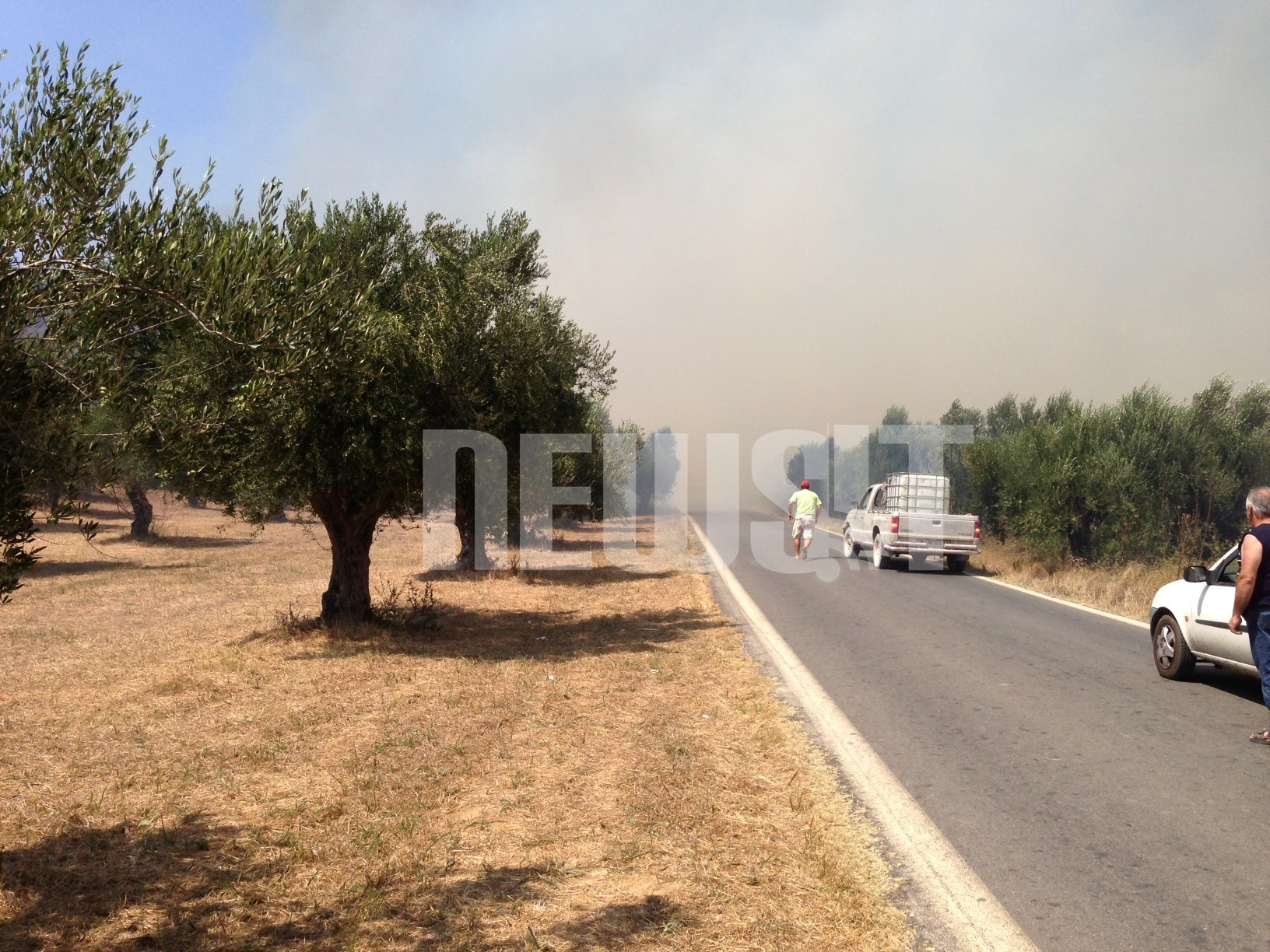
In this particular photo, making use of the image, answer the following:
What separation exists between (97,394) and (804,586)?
50.7 ft

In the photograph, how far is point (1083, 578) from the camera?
20.2 metres

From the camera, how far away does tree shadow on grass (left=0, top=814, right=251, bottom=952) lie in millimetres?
4551

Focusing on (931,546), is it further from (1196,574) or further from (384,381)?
(384,381)

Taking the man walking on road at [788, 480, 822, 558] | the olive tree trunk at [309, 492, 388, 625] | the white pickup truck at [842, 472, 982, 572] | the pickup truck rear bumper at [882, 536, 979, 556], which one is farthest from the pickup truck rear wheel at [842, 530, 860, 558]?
the olive tree trunk at [309, 492, 388, 625]

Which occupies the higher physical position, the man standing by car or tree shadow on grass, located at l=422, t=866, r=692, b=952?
the man standing by car

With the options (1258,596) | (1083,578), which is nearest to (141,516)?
(1083,578)

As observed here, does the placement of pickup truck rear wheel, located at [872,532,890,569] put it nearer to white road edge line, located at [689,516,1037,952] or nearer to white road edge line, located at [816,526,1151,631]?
white road edge line, located at [816,526,1151,631]

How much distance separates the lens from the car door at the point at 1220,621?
855 cm

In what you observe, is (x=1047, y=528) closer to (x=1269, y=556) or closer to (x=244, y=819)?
(x=1269, y=556)

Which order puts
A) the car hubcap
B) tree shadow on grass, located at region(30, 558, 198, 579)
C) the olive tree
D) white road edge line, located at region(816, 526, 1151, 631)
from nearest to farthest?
the car hubcap, the olive tree, white road edge line, located at region(816, 526, 1151, 631), tree shadow on grass, located at region(30, 558, 198, 579)

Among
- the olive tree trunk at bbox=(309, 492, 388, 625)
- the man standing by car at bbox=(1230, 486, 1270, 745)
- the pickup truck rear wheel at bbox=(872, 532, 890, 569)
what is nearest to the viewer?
the man standing by car at bbox=(1230, 486, 1270, 745)

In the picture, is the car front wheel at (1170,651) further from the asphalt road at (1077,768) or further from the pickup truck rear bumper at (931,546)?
the pickup truck rear bumper at (931,546)

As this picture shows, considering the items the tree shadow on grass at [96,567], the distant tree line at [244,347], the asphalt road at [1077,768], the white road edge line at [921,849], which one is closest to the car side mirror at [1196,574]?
the asphalt road at [1077,768]

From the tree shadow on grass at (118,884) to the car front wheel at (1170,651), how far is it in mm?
8679
